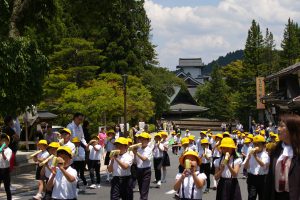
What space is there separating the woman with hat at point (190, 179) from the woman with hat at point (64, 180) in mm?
1625

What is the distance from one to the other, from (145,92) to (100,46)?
9.22 metres

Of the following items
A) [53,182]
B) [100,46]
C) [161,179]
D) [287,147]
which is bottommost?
[161,179]

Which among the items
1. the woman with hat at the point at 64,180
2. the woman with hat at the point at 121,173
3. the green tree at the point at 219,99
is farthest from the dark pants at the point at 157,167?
the green tree at the point at 219,99

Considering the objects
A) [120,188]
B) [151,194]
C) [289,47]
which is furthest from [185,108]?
[120,188]

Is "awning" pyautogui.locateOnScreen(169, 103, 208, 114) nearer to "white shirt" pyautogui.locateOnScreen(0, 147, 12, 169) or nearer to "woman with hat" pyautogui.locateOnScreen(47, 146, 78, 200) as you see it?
"white shirt" pyautogui.locateOnScreen(0, 147, 12, 169)

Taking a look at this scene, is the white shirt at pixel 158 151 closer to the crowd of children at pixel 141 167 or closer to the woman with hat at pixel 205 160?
the crowd of children at pixel 141 167

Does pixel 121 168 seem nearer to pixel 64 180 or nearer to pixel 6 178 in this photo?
pixel 64 180

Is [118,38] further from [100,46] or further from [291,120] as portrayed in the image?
[291,120]

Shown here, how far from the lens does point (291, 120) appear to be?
4914 mm

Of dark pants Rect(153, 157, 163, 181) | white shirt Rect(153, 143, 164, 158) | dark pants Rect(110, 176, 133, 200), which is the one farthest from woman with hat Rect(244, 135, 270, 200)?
white shirt Rect(153, 143, 164, 158)

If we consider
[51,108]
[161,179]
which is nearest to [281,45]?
[51,108]

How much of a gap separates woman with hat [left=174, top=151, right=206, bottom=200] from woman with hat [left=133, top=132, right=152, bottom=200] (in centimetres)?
380

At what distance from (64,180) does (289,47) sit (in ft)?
152

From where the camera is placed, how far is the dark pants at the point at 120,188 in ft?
32.6
